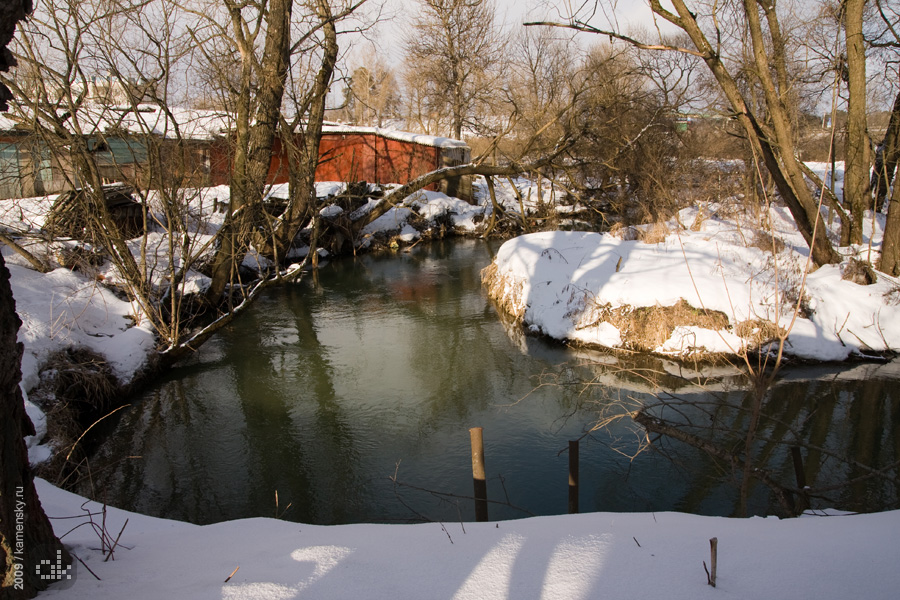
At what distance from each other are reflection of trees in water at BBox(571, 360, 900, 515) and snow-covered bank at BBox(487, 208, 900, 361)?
732mm

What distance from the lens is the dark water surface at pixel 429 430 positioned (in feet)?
19.9

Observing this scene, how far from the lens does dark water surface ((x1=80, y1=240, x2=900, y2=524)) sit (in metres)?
6.07

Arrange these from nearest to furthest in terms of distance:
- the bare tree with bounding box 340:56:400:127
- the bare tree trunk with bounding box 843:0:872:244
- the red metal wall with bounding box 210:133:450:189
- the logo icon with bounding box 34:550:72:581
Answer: the logo icon with bounding box 34:550:72:581
the bare tree trunk with bounding box 843:0:872:244
the red metal wall with bounding box 210:133:450:189
the bare tree with bounding box 340:56:400:127

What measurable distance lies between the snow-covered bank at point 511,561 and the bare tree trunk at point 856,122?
10872mm

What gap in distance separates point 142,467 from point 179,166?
4557 millimetres

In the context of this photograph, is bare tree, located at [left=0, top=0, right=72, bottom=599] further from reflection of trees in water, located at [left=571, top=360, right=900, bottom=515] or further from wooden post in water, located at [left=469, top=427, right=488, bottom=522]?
reflection of trees in water, located at [left=571, top=360, right=900, bottom=515]

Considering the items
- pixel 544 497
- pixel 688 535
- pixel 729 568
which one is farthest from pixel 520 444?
pixel 729 568

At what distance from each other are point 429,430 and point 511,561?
445 cm

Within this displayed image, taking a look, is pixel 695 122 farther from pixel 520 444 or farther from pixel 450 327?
pixel 520 444

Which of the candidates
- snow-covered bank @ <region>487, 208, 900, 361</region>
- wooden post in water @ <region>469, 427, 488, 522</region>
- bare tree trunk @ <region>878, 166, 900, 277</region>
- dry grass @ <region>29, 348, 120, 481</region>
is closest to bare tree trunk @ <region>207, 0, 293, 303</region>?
dry grass @ <region>29, 348, 120, 481</region>

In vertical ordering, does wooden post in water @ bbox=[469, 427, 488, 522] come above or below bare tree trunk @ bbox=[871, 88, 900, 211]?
below

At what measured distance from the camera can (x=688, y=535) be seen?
3572mm

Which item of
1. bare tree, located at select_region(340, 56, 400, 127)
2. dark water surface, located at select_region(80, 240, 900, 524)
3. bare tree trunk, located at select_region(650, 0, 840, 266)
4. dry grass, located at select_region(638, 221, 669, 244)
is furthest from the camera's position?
bare tree, located at select_region(340, 56, 400, 127)

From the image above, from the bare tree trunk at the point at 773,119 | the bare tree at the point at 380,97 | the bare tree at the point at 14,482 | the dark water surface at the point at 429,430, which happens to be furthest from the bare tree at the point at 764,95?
the bare tree at the point at 380,97
